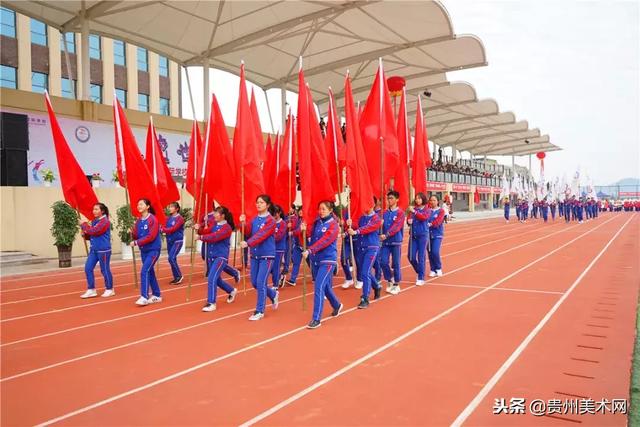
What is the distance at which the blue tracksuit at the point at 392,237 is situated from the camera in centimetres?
747

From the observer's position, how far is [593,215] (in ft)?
116

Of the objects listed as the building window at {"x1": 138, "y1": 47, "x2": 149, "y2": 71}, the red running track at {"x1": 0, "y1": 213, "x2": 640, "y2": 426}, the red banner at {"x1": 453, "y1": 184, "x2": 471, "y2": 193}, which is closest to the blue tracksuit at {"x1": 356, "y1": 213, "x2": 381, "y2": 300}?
the red running track at {"x1": 0, "y1": 213, "x2": 640, "y2": 426}

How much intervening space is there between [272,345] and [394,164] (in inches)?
149

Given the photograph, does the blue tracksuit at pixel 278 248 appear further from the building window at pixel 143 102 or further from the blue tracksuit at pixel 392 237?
the building window at pixel 143 102

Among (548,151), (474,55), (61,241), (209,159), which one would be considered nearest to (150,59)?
(474,55)

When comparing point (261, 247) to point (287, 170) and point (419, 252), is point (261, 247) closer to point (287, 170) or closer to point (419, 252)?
point (287, 170)

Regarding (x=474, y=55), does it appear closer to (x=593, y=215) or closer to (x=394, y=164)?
(x=394, y=164)

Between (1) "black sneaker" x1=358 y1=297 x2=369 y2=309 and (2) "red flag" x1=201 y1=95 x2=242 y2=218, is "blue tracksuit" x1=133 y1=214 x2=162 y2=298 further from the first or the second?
(1) "black sneaker" x1=358 y1=297 x2=369 y2=309

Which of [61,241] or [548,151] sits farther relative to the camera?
[548,151]

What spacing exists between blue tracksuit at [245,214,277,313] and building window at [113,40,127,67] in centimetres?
2793

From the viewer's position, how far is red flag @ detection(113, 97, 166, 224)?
308 inches

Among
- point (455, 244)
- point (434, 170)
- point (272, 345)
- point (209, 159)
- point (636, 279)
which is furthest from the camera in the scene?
point (434, 170)

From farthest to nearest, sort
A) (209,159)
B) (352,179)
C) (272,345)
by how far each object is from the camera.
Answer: (209,159), (352,179), (272,345)

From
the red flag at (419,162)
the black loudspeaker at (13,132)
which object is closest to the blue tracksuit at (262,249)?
the red flag at (419,162)
